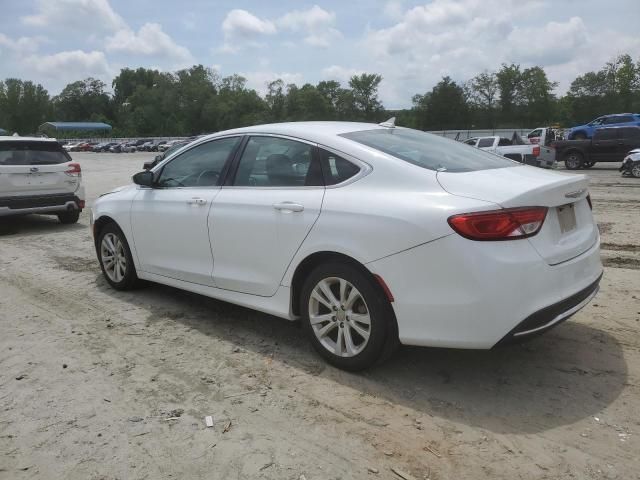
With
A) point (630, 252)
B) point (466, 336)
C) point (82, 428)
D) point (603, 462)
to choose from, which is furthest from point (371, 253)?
point (630, 252)

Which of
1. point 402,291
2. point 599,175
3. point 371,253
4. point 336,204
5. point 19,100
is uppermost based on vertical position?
point 19,100

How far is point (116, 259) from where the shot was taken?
223 inches

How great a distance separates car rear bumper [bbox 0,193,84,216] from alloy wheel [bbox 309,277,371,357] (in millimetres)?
7612

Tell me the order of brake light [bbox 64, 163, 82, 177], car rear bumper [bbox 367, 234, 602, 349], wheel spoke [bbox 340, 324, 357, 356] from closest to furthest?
car rear bumper [bbox 367, 234, 602, 349] → wheel spoke [bbox 340, 324, 357, 356] → brake light [bbox 64, 163, 82, 177]

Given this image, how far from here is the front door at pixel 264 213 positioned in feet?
12.5

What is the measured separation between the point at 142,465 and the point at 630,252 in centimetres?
630

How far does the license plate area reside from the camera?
3.35 metres

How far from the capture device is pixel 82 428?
10.2 ft

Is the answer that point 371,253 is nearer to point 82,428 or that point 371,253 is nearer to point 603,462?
point 603,462

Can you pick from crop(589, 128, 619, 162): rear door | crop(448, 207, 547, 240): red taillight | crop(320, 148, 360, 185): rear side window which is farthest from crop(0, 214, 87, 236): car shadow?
crop(589, 128, 619, 162): rear door

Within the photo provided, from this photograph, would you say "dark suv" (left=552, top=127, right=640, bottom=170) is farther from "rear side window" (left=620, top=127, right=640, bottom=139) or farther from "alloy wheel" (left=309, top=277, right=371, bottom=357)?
"alloy wheel" (left=309, top=277, right=371, bottom=357)

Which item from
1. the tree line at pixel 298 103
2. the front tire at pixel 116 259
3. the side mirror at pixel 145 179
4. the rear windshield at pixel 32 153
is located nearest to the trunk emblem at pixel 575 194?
the side mirror at pixel 145 179

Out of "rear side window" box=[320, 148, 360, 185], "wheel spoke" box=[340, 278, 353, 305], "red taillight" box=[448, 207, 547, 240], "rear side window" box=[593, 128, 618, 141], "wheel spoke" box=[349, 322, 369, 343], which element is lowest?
"wheel spoke" box=[349, 322, 369, 343]

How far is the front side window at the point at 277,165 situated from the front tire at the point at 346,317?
0.70 m
